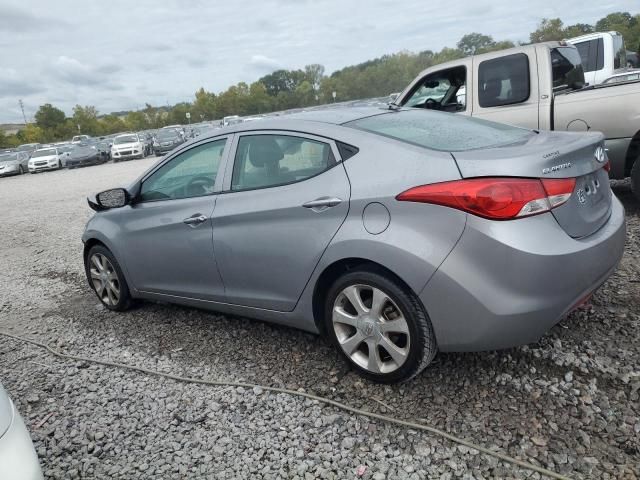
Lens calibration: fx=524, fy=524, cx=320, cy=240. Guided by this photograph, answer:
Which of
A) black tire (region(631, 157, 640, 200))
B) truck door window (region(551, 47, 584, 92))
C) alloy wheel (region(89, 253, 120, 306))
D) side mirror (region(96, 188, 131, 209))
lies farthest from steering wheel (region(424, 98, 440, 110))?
alloy wheel (region(89, 253, 120, 306))

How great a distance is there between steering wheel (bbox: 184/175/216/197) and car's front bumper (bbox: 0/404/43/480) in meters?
2.07

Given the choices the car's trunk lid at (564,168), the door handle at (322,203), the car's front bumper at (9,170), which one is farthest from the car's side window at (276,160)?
the car's front bumper at (9,170)

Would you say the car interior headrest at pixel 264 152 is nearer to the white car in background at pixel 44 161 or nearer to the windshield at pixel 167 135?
the windshield at pixel 167 135

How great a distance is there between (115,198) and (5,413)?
2.60 metres

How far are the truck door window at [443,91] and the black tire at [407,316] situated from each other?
4.26 m

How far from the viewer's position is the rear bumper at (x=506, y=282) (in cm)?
240

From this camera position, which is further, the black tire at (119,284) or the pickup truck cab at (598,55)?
the pickup truck cab at (598,55)

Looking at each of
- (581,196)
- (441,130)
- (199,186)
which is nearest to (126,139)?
(199,186)

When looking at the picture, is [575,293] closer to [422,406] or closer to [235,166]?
[422,406]

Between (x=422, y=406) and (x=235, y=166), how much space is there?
75.1 inches

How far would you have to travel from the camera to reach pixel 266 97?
92.6 metres

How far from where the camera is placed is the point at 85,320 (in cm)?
466

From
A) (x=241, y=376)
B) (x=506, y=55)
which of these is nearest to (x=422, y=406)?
(x=241, y=376)

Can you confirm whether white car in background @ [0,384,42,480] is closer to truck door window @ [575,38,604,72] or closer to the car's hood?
the car's hood
